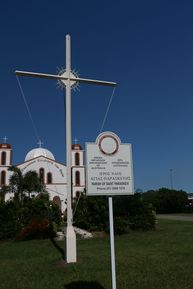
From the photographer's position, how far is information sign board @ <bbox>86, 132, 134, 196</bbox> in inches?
220

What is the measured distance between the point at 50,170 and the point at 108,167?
52.5 meters

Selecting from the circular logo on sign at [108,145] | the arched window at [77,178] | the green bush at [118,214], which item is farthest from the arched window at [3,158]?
the circular logo on sign at [108,145]

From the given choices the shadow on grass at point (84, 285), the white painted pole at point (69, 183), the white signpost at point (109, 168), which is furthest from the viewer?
the white painted pole at point (69, 183)

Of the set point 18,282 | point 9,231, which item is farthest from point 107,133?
point 9,231

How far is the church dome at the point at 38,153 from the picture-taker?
196ft

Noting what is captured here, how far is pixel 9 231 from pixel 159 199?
5219cm

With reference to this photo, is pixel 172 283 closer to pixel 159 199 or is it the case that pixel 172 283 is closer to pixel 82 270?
pixel 82 270

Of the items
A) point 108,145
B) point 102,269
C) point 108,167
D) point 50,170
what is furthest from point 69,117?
point 50,170

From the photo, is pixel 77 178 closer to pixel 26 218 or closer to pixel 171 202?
pixel 171 202

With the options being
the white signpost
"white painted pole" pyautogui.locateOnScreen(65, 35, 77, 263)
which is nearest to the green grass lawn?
"white painted pole" pyautogui.locateOnScreen(65, 35, 77, 263)

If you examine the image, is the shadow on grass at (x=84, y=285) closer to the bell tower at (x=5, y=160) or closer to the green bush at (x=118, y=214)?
the green bush at (x=118, y=214)

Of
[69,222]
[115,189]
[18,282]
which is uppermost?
[115,189]

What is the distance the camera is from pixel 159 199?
219 feet

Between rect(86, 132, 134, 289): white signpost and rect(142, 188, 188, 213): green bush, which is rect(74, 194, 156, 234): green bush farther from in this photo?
rect(142, 188, 188, 213): green bush
